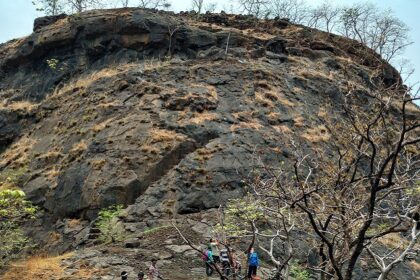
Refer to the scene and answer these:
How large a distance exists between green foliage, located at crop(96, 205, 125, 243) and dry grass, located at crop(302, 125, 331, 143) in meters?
10.6

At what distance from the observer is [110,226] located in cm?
1795

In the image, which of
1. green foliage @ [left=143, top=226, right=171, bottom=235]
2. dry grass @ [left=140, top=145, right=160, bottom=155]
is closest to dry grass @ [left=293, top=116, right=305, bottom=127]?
dry grass @ [left=140, top=145, right=160, bottom=155]

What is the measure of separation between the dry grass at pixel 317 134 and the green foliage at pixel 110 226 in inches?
416

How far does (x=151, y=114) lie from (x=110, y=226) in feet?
25.4

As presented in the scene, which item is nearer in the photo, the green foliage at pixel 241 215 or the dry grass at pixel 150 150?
the green foliage at pixel 241 215

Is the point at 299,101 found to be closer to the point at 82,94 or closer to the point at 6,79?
the point at 82,94

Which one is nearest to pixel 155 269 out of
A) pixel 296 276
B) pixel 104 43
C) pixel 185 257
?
pixel 185 257

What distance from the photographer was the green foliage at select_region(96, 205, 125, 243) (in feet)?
57.3

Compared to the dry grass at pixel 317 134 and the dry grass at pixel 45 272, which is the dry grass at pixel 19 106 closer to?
the dry grass at pixel 317 134

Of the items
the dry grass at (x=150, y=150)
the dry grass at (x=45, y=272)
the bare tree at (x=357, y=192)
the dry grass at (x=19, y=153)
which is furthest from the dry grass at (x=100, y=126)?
the bare tree at (x=357, y=192)

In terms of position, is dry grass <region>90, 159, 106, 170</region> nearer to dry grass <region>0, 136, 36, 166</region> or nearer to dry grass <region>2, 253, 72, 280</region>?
dry grass <region>0, 136, 36, 166</region>

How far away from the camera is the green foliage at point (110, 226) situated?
688 inches

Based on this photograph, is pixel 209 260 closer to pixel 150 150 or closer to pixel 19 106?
pixel 150 150

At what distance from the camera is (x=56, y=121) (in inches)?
1080
